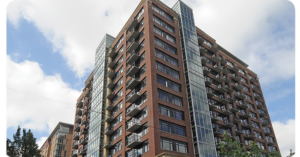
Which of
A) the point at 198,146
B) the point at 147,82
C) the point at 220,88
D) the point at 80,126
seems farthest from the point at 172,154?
the point at 80,126

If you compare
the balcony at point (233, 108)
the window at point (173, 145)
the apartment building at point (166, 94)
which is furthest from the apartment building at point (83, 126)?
the balcony at point (233, 108)

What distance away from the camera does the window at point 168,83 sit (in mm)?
41844

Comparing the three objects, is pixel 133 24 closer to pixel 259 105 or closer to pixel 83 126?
pixel 83 126

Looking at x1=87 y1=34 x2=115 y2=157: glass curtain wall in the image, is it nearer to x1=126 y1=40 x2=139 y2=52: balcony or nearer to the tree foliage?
x1=126 y1=40 x2=139 y2=52: balcony

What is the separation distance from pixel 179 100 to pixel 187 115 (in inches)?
115

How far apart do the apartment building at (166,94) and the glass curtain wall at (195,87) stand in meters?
0.16

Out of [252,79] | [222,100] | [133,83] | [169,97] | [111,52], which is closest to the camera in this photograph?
[169,97]

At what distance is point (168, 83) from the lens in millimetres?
42656

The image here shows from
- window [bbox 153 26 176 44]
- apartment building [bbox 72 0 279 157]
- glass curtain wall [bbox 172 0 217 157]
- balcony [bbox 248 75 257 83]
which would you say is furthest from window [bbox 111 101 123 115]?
balcony [bbox 248 75 257 83]

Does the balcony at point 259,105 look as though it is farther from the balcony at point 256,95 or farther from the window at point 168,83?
the window at point 168,83

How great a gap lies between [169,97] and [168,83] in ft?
9.23

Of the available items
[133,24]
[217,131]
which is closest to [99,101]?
[133,24]

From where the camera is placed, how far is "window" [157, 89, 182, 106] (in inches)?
1591

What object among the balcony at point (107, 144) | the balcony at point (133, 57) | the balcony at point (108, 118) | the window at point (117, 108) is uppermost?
the balcony at point (133, 57)
